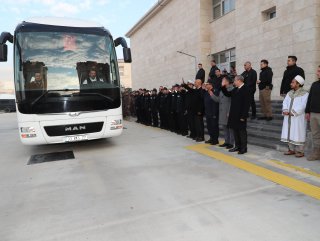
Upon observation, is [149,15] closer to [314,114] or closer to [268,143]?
[268,143]

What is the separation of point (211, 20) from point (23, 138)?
14.2 metres

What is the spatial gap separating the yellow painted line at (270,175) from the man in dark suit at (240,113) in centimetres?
54

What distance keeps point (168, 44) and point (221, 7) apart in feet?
22.9

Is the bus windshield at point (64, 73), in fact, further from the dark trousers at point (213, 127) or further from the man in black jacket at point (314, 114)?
the man in black jacket at point (314, 114)

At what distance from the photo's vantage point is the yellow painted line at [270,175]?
4406 millimetres

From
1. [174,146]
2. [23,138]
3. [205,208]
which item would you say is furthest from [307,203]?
[23,138]

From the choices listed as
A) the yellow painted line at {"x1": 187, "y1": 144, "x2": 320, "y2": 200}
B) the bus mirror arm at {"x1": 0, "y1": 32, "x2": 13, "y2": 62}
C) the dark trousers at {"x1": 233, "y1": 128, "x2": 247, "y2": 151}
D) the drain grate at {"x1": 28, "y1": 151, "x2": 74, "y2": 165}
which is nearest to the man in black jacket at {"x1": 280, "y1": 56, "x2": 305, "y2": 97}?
the dark trousers at {"x1": 233, "y1": 128, "x2": 247, "y2": 151}

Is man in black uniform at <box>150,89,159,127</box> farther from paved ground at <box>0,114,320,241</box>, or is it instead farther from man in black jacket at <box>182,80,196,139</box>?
paved ground at <box>0,114,320,241</box>

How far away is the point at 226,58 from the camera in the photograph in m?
16.7

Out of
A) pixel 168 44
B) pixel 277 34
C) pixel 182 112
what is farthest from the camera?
pixel 168 44

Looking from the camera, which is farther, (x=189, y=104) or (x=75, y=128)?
(x=189, y=104)

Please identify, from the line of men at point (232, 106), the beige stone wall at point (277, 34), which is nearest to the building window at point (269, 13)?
the beige stone wall at point (277, 34)

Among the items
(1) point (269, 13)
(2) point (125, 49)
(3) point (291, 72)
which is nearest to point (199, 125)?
(3) point (291, 72)

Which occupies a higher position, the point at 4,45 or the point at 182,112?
the point at 4,45
